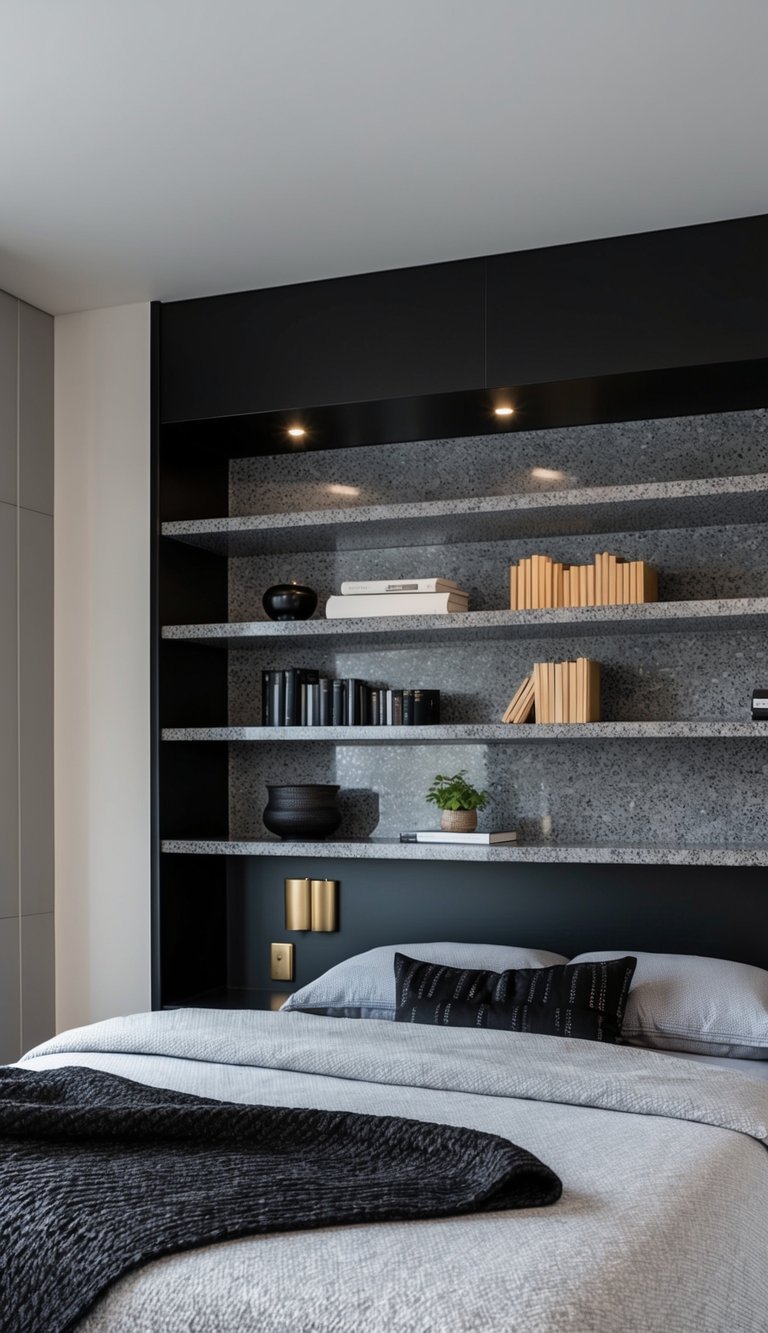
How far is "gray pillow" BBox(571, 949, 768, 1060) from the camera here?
8.96 ft

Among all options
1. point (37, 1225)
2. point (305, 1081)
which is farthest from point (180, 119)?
→ point (37, 1225)

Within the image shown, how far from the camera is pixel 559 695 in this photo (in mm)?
3305

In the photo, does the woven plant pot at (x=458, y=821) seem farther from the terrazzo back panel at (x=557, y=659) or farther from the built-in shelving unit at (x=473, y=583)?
the terrazzo back panel at (x=557, y=659)

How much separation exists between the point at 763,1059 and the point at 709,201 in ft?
6.66

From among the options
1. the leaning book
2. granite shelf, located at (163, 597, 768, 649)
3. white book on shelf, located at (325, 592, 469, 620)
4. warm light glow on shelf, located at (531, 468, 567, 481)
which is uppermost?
warm light glow on shelf, located at (531, 468, 567, 481)

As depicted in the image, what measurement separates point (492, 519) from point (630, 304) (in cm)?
66

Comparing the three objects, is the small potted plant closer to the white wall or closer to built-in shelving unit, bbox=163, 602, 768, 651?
built-in shelving unit, bbox=163, 602, 768, 651

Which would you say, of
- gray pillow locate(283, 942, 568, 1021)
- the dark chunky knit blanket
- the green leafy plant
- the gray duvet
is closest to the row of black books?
the green leafy plant

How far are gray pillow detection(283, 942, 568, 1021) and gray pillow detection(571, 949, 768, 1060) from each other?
0.34 m

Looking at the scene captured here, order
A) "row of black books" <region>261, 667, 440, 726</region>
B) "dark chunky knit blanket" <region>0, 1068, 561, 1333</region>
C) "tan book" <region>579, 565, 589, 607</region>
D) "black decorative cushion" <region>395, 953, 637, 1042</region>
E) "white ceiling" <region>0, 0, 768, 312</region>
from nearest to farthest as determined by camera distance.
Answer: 1. "dark chunky knit blanket" <region>0, 1068, 561, 1333</region>
2. "white ceiling" <region>0, 0, 768, 312</region>
3. "black decorative cushion" <region>395, 953, 637, 1042</region>
4. "tan book" <region>579, 565, 589, 607</region>
5. "row of black books" <region>261, 667, 440, 726</region>

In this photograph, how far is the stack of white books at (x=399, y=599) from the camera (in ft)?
11.3

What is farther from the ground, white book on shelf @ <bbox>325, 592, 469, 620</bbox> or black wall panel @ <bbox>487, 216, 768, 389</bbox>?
black wall panel @ <bbox>487, 216, 768, 389</bbox>

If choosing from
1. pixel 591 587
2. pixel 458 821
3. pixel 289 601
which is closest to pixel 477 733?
pixel 458 821

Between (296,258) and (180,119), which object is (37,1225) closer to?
(180,119)
